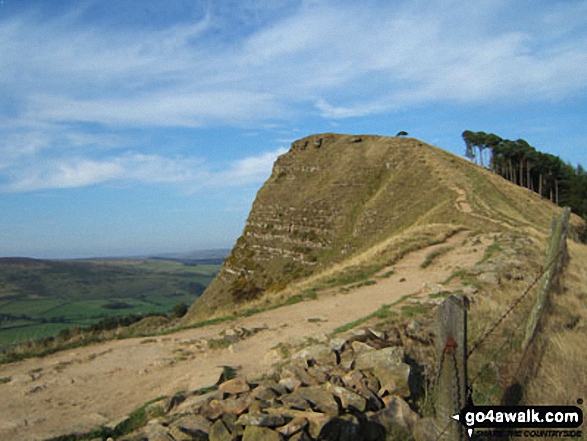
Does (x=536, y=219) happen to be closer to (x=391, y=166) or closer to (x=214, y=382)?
(x=391, y=166)

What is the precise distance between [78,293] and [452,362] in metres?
139

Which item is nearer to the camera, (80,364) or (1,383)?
(1,383)

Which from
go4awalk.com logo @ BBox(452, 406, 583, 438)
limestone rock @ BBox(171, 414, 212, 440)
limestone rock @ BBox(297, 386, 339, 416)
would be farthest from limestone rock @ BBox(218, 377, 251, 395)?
go4awalk.com logo @ BBox(452, 406, 583, 438)

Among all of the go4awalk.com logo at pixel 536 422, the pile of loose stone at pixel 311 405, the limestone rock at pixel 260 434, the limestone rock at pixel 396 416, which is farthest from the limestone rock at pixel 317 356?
the go4awalk.com logo at pixel 536 422

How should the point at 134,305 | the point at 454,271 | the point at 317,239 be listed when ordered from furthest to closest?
the point at 134,305, the point at 317,239, the point at 454,271

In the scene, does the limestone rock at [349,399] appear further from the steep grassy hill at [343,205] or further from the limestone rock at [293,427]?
the steep grassy hill at [343,205]

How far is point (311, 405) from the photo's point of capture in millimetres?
5633

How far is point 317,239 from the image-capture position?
4875cm

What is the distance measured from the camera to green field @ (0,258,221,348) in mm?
80875

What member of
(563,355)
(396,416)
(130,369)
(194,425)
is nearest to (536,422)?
(396,416)

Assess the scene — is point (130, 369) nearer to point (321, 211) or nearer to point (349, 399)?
point (349, 399)

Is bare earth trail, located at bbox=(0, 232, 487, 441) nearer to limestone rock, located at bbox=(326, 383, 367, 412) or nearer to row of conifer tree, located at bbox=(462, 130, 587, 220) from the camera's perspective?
limestone rock, located at bbox=(326, 383, 367, 412)

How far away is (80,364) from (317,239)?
40.6 meters

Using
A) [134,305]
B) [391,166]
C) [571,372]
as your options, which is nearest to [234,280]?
[391,166]
